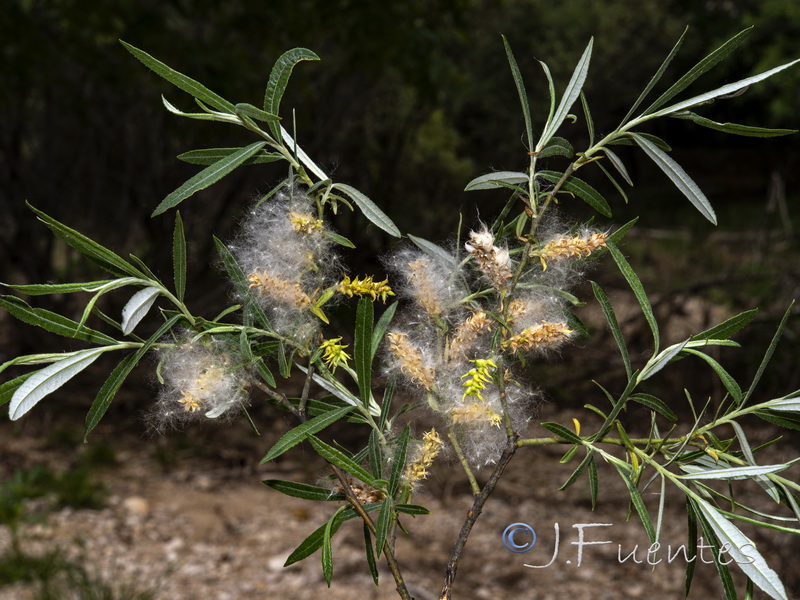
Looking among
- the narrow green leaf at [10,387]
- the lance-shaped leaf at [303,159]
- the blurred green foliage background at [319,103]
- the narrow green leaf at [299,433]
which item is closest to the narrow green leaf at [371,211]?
the lance-shaped leaf at [303,159]

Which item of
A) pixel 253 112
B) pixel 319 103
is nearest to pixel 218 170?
pixel 253 112

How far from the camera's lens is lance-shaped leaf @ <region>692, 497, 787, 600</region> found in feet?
1.35

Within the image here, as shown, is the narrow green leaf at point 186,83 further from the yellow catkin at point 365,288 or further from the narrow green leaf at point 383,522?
the narrow green leaf at point 383,522

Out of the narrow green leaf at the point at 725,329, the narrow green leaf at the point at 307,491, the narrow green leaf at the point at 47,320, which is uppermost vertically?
the narrow green leaf at the point at 725,329

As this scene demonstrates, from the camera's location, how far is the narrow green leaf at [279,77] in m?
0.49

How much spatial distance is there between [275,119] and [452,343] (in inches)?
7.3

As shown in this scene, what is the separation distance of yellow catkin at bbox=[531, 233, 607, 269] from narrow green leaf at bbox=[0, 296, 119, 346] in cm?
28

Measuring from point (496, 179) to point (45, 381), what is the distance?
31 cm

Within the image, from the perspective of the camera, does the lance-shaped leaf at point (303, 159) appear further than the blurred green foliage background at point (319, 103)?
No

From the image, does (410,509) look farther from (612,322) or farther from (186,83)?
(186,83)

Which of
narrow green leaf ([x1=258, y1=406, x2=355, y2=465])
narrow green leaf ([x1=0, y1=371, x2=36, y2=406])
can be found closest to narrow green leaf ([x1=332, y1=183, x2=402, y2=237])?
narrow green leaf ([x1=258, y1=406, x2=355, y2=465])

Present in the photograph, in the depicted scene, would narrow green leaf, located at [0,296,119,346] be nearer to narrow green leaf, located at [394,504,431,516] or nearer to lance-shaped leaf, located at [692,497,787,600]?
narrow green leaf, located at [394,504,431,516]

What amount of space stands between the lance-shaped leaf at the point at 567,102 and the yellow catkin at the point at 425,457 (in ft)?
0.66

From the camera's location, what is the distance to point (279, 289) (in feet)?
1.66
